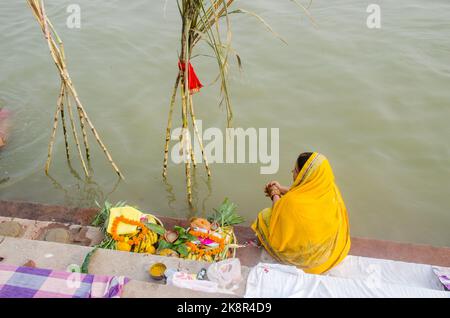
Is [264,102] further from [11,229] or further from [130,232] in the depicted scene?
[11,229]

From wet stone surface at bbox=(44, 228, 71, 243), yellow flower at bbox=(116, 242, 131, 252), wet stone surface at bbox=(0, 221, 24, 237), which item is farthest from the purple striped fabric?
wet stone surface at bbox=(0, 221, 24, 237)

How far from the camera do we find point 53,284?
2.46 metres

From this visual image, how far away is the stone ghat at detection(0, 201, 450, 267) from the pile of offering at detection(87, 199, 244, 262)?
0.18m

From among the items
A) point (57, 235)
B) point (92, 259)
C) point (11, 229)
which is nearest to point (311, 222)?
point (92, 259)

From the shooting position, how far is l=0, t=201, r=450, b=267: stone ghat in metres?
3.52

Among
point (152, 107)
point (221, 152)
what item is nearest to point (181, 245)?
point (221, 152)

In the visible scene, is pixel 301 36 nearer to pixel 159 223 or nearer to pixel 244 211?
pixel 244 211

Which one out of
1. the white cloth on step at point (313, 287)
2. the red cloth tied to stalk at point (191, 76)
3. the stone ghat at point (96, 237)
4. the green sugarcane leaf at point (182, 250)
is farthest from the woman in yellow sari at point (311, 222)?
the red cloth tied to stalk at point (191, 76)

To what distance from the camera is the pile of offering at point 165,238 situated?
3377 mm

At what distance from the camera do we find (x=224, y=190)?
16.4 feet

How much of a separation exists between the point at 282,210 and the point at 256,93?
3369 mm

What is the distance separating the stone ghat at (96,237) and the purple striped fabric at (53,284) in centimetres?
100

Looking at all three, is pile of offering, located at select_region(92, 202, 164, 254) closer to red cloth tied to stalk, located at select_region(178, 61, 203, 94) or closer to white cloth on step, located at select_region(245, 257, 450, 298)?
white cloth on step, located at select_region(245, 257, 450, 298)
